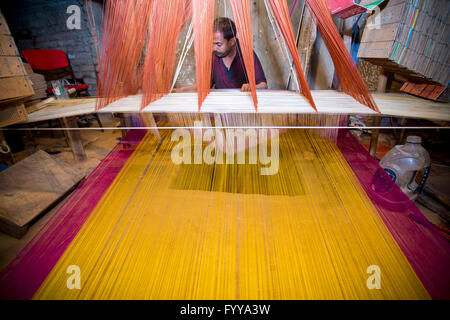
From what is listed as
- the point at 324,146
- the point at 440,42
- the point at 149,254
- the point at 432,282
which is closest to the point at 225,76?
the point at 324,146

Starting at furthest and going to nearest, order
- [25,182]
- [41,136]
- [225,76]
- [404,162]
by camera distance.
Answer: [41,136] < [225,76] < [25,182] < [404,162]

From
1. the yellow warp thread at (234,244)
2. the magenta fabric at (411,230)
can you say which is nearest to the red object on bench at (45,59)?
the yellow warp thread at (234,244)

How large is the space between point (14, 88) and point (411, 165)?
5.95 feet

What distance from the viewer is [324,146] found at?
0.88m

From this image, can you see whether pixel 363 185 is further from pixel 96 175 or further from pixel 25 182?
pixel 25 182

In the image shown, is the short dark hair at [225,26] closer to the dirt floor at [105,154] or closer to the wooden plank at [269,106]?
the wooden plank at [269,106]

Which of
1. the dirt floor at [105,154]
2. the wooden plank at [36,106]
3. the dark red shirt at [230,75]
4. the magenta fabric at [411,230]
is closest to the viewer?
the magenta fabric at [411,230]

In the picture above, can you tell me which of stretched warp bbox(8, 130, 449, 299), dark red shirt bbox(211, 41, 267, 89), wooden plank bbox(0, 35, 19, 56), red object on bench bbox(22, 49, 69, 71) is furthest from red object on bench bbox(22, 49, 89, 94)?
stretched warp bbox(8, 130, 449, 299)

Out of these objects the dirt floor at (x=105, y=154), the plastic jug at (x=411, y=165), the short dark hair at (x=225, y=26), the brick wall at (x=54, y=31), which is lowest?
the dirt floor at (x=105, y=154)

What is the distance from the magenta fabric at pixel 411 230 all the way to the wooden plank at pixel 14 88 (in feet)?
4.17

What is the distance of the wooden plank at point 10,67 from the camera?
0.63 m

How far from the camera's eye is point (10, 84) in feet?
2.14
